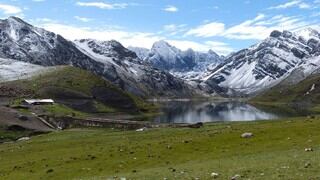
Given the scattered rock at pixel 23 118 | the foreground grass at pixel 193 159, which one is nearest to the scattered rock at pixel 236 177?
the foreground grass at pixel 193 159

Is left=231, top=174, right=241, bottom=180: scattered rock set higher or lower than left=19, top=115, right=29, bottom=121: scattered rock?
higher

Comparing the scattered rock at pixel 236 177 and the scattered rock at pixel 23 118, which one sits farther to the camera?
the scattered rock at pixel 23 118

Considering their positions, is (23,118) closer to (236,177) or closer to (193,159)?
(193,159)

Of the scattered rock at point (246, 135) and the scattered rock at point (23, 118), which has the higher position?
the scattered rock at point (246, 135)

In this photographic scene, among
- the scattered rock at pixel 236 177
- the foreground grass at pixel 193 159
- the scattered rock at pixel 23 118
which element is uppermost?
the scattered rock at pixel 236 177

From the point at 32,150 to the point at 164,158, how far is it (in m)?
28.0

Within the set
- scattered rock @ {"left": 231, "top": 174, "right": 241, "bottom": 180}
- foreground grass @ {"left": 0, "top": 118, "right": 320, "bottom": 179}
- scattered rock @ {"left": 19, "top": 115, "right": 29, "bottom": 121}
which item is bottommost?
A: scattered rock @ {"left": 19, "top": 115, "right": 29, "bottom": 121}

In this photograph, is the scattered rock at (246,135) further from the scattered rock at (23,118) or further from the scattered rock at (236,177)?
the scattered rock at (23,118)

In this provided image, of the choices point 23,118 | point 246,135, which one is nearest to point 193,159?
point 246,135

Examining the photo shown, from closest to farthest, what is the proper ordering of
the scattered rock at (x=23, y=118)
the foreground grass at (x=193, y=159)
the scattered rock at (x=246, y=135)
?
the foreground grass at (x=193, y=159) < the scattered rock at (x=246, y=135) < the scattered rock at (x=23, y=118)

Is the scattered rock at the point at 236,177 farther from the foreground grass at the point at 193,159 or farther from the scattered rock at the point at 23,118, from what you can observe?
the scattered rock at the point at 23,118

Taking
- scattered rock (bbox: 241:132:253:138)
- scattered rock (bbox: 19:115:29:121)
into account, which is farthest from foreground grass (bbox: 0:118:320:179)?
scattered rock (bbox: 19:115:29:121)

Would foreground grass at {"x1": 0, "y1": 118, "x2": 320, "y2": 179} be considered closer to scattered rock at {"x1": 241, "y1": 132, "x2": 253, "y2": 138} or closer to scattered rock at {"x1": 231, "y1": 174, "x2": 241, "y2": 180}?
scattered rock at {"x1": 231, "y1": 174, "x2": 241, "y2": 180}

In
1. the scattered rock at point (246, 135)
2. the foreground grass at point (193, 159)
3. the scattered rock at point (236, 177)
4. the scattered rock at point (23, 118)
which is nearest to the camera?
the scattered rock at point (236, 177)
